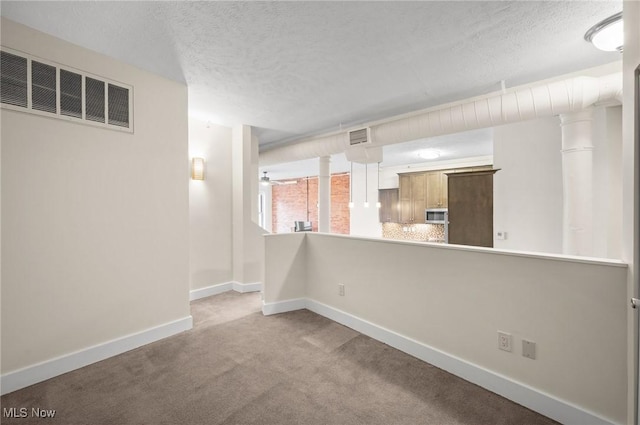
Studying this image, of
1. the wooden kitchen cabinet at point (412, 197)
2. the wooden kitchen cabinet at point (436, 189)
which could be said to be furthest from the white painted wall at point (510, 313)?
the wooden kitchen cabinet at point (412, 197)

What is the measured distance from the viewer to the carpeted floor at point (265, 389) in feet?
5.98

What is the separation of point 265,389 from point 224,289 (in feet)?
8.62

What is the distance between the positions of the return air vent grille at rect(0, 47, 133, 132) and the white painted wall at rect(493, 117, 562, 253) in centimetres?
433

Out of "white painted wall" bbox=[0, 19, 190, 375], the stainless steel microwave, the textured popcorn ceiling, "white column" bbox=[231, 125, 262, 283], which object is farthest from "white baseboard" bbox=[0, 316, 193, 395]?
the stainless steel microwave

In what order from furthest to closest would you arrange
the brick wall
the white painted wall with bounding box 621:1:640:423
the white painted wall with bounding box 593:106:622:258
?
the brick wall
the white painted wall with bounding box 593:106:622:258
the white painted wall with bounding box 621:1:640:423

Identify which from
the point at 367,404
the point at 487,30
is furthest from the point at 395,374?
the point at 487,30

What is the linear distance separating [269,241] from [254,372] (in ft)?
Answer: 4.98

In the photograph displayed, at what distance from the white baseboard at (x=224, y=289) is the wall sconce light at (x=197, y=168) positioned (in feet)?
5.33

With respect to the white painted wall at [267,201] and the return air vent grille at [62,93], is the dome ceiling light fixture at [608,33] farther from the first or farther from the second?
the white painted wall at [267,201]

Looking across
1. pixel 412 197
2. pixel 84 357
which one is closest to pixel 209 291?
pixel 84 357

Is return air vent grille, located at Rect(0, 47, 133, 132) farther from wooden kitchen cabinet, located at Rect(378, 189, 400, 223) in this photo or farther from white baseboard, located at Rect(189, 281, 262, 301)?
wooden kitchen cabinet, located at Rect(378, 189, 400, 223)

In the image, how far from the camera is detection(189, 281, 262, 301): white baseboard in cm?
414

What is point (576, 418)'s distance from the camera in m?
1.72

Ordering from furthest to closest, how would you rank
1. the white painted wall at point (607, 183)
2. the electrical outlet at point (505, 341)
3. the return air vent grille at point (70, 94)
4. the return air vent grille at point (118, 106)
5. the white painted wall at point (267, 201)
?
the white painted wall at point (267, 201) → the white painted wall at point (607, 183) → the return air vent grille at point (118, 106) → the return air vent grille at point (70, 94) → the electrical outlet at point (505, 341)
